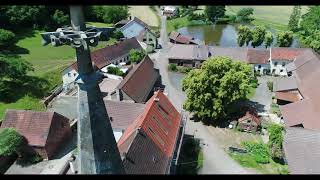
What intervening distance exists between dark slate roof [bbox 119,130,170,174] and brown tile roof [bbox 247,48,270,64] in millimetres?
23343

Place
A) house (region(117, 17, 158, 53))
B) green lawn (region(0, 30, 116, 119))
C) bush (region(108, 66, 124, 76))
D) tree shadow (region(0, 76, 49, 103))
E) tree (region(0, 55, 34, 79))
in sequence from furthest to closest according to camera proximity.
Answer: house (region(117, 17, 158, 53))
bush (region(108, 66, 124, 76))
tree (region(0, 55, 34, 79))
tree shadow (region(0, 76, 49, 103))
green lawn (region(0, 30, 116, 119))

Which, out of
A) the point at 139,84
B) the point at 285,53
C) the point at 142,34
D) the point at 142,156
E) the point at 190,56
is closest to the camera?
the point at 142,156

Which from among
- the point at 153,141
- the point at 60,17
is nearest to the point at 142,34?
the point at 60,17

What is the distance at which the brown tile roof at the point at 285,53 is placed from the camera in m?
41.1

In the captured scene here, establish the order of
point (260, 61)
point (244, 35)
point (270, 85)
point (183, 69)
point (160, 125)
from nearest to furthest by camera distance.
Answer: point (160, 125) < point (270, 85) < point (260, 61) < point (183, 69) < point (244, 35)

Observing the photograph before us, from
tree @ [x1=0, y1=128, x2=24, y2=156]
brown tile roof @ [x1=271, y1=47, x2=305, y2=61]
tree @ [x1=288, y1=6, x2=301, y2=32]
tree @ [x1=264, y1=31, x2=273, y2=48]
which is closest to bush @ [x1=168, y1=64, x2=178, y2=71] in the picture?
brown tile roof @ [x1=271, y1=47, x2=305, y2=61]

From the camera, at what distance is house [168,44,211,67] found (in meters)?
42.4

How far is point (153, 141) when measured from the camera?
2155 cm

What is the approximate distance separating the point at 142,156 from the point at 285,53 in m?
27.8

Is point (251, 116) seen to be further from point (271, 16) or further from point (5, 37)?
point (271, 16)

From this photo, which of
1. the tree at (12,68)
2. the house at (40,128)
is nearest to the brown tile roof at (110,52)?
the tree at (12,68)

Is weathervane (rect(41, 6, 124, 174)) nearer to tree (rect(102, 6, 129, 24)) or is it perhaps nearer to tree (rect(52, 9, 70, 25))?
tree (rect(52, 9, 70, 25))

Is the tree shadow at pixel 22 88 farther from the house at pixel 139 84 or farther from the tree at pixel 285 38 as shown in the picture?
the tree at pixel 285 38
